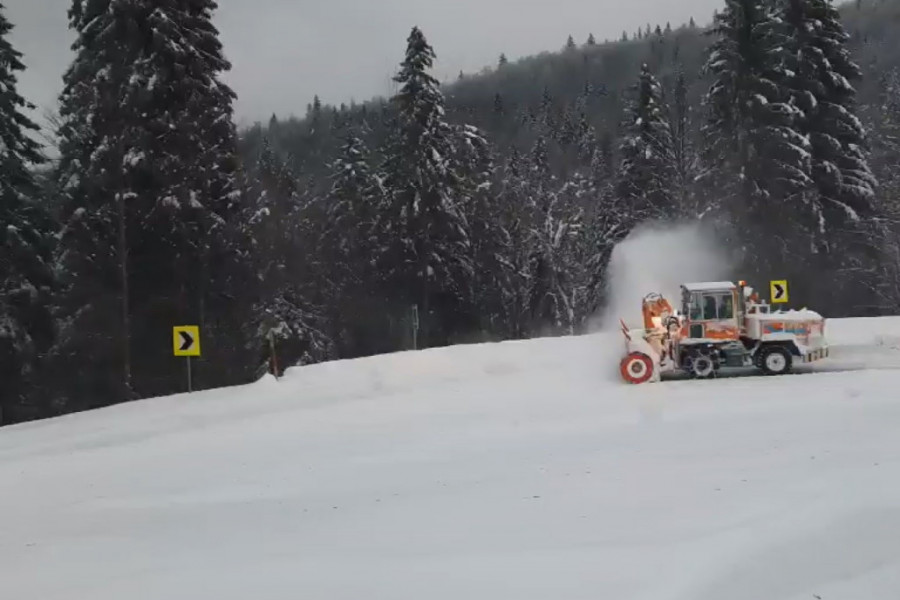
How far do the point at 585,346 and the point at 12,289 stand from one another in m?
20.7

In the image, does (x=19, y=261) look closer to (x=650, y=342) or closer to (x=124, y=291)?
(x=124, y=291)

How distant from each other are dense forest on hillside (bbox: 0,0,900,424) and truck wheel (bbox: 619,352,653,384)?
14.5 metres

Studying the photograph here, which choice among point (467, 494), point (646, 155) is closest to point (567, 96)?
point (646, 155)

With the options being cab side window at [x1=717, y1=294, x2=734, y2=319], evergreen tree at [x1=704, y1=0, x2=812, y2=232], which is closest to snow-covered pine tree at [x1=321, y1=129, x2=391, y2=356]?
evergreen tree at [x1=704, y1=0, x2=812, y2=232]

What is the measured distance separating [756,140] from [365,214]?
25465mm

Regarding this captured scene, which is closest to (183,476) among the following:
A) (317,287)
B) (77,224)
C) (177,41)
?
(77,224)

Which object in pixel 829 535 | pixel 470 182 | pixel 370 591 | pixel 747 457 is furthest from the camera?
pixel 470 182

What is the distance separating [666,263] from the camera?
3347 centimetres

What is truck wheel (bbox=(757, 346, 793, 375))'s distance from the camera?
1891 cm

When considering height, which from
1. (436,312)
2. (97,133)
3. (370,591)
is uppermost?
(97,133)

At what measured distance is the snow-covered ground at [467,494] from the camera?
6172 mm

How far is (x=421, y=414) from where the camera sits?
1514 centimetres

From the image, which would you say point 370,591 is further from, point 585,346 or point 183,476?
point 585,346

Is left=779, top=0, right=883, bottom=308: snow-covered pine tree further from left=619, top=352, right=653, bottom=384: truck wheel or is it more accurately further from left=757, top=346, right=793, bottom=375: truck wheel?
left=619, top=352, right=653, bottom=384: truck wheel
